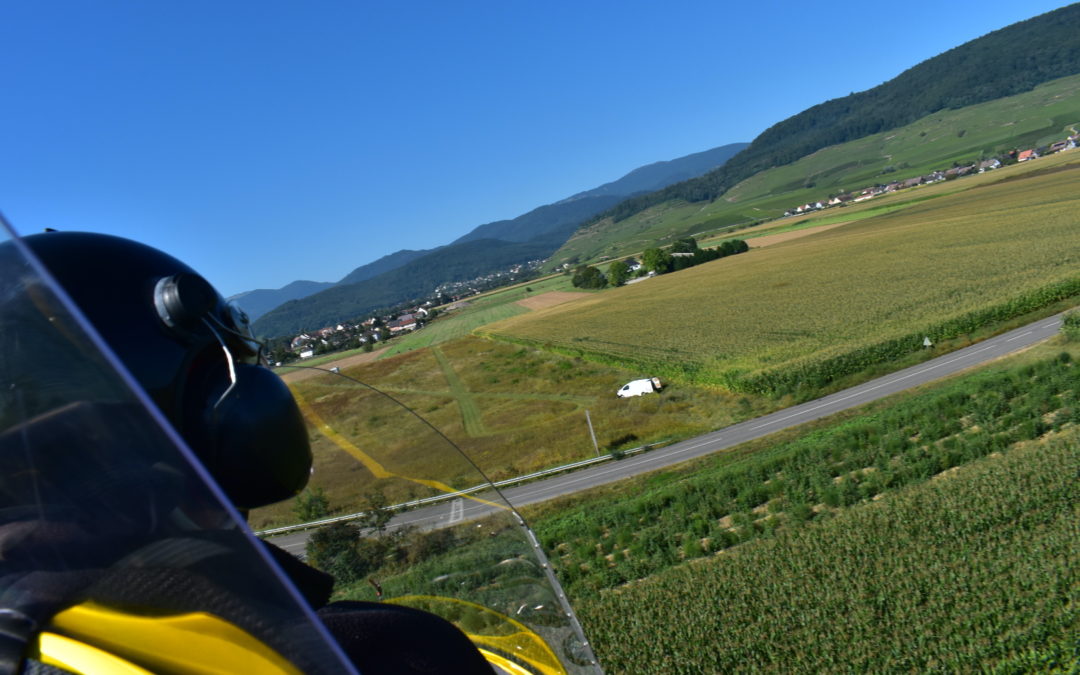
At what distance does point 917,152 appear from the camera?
6230 inches

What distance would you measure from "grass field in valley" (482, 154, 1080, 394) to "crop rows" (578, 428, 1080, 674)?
16513 millimetres

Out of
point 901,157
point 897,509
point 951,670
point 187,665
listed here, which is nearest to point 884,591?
point 951,670

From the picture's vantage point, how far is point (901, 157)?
161m

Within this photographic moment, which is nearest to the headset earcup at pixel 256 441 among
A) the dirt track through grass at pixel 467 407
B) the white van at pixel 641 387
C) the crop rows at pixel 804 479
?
the crop rows at pixel 804 479

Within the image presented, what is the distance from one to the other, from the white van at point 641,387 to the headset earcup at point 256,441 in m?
30.3

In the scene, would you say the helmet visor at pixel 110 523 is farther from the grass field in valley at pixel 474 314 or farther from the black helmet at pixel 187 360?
the grass field in valley at pixel 474 314

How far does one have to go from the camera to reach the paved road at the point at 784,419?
22.0 meters

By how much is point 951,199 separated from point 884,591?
8808 centimetres

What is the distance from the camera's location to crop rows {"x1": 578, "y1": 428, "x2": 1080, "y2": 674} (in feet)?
24.5

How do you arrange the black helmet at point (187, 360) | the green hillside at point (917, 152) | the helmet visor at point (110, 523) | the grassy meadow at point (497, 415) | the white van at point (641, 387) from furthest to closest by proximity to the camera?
1. the green hillside at point (917, 152)
2. the white van at point (641, 387)
3. the grassy meadow at point (497, 415)
4. the black helmet at point (187, 360)
5. the helmet visor at point (110, 523)

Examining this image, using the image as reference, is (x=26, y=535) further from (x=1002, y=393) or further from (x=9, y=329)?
(x=1002, y=393)

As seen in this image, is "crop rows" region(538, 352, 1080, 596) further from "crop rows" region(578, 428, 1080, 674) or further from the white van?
the white van

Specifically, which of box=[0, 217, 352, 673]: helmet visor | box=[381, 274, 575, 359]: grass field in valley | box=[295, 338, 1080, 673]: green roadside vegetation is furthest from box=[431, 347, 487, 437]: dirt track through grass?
box=[0, 217, 352, 673]: helmet visor

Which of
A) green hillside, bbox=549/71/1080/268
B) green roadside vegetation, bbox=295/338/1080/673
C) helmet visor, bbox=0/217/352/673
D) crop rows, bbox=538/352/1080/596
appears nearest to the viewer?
helmet visor, bbox=0/217/352/673
